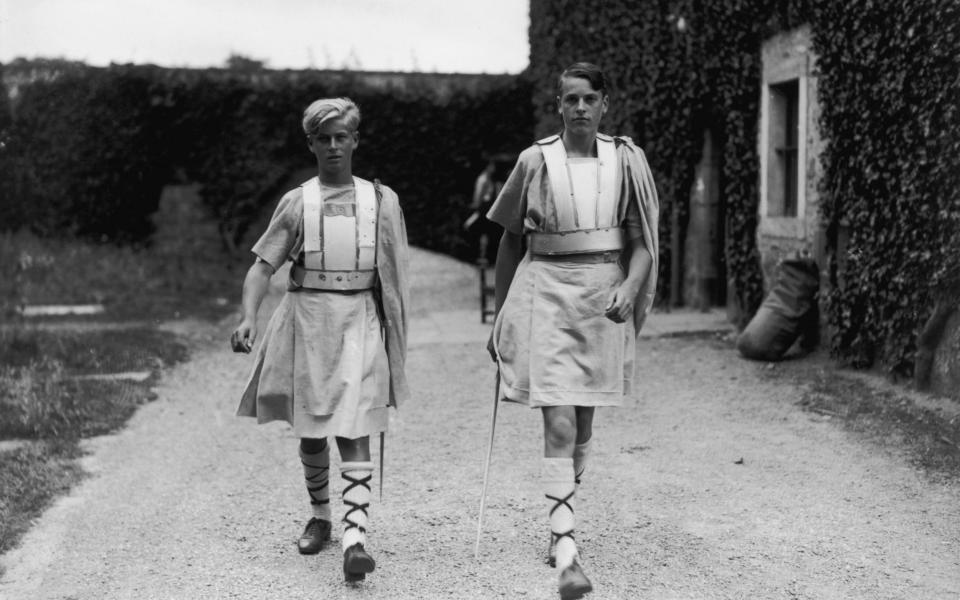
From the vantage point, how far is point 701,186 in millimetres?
12031

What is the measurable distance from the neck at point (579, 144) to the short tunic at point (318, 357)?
2.72 ft

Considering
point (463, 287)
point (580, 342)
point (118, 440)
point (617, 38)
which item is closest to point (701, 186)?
point (617, 38)

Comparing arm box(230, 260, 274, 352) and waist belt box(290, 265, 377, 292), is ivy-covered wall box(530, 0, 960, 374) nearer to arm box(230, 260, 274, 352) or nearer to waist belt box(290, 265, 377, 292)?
waist belt box(290, 265, 377, 292)

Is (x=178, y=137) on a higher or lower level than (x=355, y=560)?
higher

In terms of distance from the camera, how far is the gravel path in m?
4.00

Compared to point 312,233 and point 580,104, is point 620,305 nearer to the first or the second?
point 580,104

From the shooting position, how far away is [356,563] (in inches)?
153

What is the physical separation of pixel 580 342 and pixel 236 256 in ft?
46.5

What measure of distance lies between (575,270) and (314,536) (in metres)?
1.44

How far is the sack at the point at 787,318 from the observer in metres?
8.86

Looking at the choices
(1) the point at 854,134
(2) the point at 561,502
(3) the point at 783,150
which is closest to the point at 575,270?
(2) the point at 561,502

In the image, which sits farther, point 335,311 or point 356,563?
point 335,311

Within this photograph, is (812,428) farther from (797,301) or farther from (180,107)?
(180,107)

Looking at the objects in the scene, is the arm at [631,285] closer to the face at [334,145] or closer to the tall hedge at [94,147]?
the face at [334,145]
